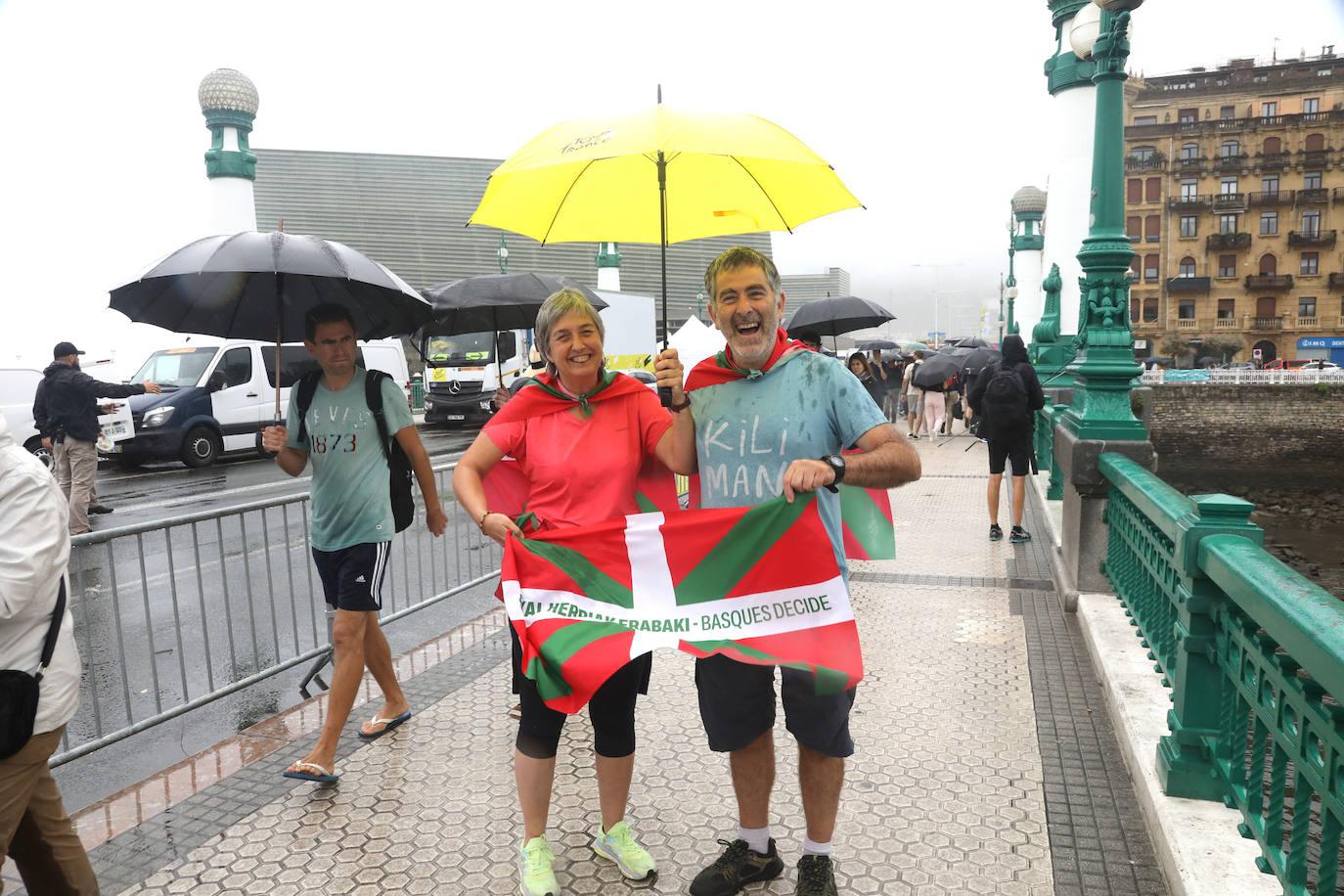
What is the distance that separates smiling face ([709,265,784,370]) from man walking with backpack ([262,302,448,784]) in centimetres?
188

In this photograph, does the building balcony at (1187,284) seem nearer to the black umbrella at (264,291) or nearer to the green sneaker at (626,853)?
Answer: the black umbrella at (264,291)

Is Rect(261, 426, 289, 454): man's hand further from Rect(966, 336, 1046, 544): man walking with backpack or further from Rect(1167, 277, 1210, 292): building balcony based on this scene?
Rect(1167, 277, 1210, 292): building balcony

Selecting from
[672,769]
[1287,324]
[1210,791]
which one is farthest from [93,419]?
[1287,324]

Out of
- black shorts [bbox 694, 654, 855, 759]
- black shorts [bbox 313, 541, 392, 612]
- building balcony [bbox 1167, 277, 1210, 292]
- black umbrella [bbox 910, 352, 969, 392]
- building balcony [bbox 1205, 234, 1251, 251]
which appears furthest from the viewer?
building balcony [bbox 1167, 277, 1210, 292]

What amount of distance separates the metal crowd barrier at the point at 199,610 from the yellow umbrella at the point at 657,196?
2.27m

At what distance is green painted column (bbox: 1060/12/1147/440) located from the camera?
5.84m

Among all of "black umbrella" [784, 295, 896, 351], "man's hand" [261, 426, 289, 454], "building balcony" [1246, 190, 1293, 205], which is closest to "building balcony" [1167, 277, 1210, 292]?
"building balcony" [1246, 190, 1293, 205]

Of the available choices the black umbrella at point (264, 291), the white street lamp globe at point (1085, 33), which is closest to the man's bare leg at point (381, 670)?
the black umbrella at point (264, 291)

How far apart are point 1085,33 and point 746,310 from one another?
300 inches

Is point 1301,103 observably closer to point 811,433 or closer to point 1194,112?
point 1194,112

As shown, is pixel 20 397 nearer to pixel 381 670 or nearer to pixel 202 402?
Result: pixel 202 402

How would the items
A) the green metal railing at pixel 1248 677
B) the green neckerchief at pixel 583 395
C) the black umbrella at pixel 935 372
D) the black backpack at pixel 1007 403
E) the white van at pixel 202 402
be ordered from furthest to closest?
the black umbrella at pixel 935 372
the white van at pixel 202 402
the black backpack at pixel 1007 403
the green neckerchief at pixel 583 395
the green metal railing at pixel 1248 677

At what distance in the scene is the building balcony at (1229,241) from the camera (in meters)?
71.8

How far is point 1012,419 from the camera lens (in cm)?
855
